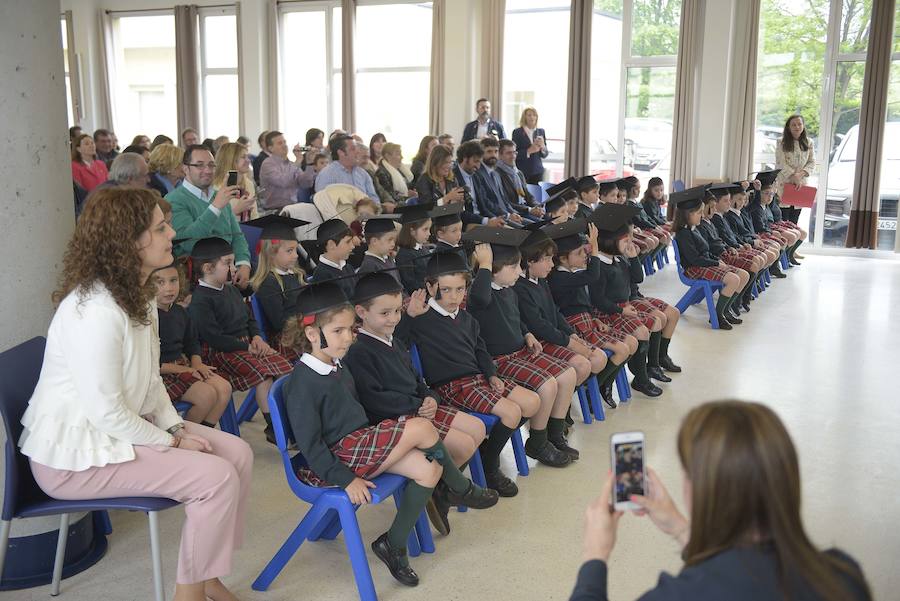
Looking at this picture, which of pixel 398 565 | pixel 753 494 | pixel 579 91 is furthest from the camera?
pixel 579 91

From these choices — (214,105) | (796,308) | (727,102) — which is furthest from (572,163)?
(214,105)

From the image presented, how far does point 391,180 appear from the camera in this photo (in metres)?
7.81

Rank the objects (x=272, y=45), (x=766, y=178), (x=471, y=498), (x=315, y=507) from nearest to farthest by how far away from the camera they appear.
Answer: (x=315, y=507) < (x=471, y=498) < (x=766, y=178) < (x=272, y=45)

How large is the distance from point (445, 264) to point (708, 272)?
3.77 meters

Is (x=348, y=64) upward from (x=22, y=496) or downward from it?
upward

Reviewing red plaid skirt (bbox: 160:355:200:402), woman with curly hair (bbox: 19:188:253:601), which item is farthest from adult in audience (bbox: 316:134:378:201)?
woman with curly hair (bbox: 19:188:253:601)

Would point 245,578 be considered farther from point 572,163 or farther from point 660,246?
point 572,163

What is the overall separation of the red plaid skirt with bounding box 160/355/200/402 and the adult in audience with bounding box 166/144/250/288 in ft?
3.29

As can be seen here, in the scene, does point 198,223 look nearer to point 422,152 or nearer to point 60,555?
point 60,555

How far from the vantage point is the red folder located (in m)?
9.66

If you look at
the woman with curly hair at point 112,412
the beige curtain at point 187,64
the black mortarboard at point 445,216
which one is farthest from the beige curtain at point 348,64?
the woman with curly hair at point 112,412

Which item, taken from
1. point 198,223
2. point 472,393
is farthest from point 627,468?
point 198,223

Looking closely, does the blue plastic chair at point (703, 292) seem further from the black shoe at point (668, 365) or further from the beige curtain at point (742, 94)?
the beige curtain at point (742, 94)

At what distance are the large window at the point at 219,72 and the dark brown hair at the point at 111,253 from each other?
1168cm
